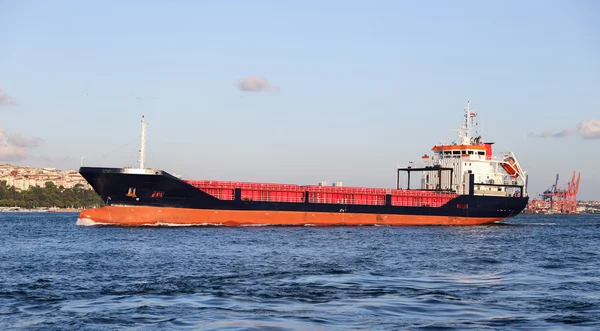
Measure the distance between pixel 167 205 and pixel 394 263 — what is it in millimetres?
26873

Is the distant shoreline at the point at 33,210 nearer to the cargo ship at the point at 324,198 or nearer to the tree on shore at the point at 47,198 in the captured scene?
the tree on shore at the point at 47,198

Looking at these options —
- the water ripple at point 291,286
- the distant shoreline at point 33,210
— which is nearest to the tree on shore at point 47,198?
the distant shoreline at point 33,210

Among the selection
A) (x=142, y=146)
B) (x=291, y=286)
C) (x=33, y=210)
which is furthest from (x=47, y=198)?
(x=291, y=286)

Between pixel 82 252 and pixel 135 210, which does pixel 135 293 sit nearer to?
pixel 82 252

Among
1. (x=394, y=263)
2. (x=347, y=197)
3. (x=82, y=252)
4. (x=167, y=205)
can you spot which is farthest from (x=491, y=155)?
(x=82, y=252)

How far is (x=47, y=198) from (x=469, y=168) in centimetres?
13832

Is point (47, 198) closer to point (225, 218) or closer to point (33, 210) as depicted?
point (33, 210)

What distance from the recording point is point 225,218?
5459 centimetres

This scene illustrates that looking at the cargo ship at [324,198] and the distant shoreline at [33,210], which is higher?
the cargo ship at [324,198]

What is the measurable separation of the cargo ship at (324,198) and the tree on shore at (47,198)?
127462 millimetres

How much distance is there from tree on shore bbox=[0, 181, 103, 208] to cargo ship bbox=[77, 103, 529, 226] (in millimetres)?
127462

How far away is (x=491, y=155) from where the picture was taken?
72.0m

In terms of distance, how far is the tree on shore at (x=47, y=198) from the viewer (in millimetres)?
174125

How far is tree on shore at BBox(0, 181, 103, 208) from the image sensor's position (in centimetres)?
17412
